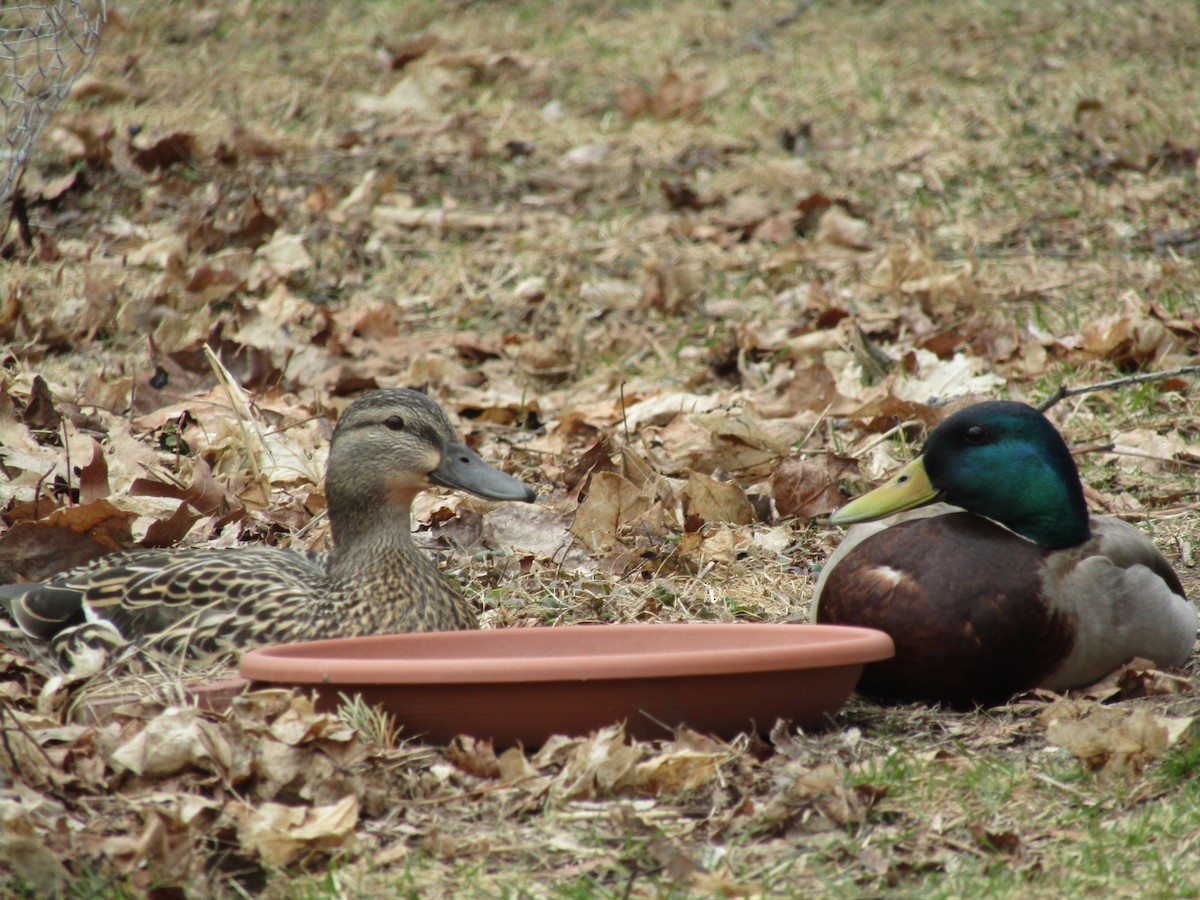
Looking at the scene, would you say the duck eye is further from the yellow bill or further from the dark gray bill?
the dark gray bill

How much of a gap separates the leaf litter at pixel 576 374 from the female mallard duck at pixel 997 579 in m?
0.08

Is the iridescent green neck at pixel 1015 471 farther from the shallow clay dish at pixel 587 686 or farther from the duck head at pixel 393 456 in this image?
the duck head at pixel 393 456

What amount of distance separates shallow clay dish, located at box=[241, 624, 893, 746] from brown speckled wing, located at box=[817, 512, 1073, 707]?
30 centimetres

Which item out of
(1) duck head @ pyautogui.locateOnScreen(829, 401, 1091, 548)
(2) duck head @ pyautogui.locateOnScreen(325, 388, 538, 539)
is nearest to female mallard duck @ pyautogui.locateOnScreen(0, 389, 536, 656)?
(2) duck head @ pyautogui.locateOnScreen(325, 388, 538, 539)

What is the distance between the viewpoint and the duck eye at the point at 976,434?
3361mm

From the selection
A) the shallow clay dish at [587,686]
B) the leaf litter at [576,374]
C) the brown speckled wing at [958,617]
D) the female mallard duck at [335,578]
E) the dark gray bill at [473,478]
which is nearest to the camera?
the leaf litter at [576,374]

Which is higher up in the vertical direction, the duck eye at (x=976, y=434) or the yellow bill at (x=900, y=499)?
the duck eye at (x=976, y=434)

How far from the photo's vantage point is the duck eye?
3361mm

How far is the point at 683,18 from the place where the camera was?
11031 mm

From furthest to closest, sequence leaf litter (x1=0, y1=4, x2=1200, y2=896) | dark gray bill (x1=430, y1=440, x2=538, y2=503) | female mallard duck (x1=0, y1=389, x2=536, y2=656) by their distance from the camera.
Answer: dark gray bill (x1=430, y1=440, x2=538, y2=503), female mallard duck (x1=0, y1=389, x2=536, y2=656), leaf litter (x1=0, y1=4, x2=1200, y2=896)

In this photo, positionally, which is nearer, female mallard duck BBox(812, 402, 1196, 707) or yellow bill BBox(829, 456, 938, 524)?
female mallard duck BBox(812, 402, 1196, 707)

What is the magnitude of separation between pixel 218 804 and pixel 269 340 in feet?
12.6

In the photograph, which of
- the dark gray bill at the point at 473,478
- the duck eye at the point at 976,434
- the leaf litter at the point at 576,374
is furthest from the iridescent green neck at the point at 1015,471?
the dark gray bill at the point at 473,478

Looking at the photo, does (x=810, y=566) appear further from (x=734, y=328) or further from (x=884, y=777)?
(x=734, y=328)
